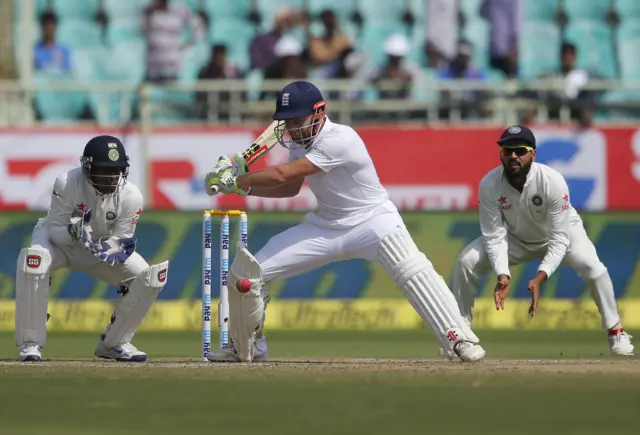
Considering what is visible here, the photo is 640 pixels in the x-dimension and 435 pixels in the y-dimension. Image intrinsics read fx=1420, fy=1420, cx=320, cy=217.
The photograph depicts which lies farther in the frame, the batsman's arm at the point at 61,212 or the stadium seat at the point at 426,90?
the stadium seat at the point at 426,90

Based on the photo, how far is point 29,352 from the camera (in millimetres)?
8953

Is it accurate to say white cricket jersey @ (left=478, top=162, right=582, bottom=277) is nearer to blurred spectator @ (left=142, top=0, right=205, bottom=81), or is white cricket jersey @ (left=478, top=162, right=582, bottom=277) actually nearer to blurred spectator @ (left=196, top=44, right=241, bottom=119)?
blurred spectator @ (left=196, top=44, right=241, bottom=119)

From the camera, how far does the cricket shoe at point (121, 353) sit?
922 centimetres

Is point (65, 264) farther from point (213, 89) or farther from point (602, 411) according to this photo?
point (213, 89)

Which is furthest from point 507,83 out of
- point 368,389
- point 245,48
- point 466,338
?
point 368,389

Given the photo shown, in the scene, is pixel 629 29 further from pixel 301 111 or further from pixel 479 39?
pixel 301 111

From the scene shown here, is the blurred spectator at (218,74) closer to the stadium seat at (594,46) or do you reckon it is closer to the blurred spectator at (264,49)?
the blurred spectator at (264,49)

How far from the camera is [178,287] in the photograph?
13.9 meters

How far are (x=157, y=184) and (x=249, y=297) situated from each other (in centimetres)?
638

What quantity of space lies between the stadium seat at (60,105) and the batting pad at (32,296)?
21.7 feet

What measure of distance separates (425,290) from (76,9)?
9666 millimetres

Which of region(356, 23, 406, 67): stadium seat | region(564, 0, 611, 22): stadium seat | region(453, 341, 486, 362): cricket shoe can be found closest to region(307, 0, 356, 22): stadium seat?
region(356, 23, 406, 67): stadium seat

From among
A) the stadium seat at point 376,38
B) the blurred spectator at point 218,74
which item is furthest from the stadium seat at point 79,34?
the stadium seat at point 376,38

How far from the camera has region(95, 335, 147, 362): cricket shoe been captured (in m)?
9.22
